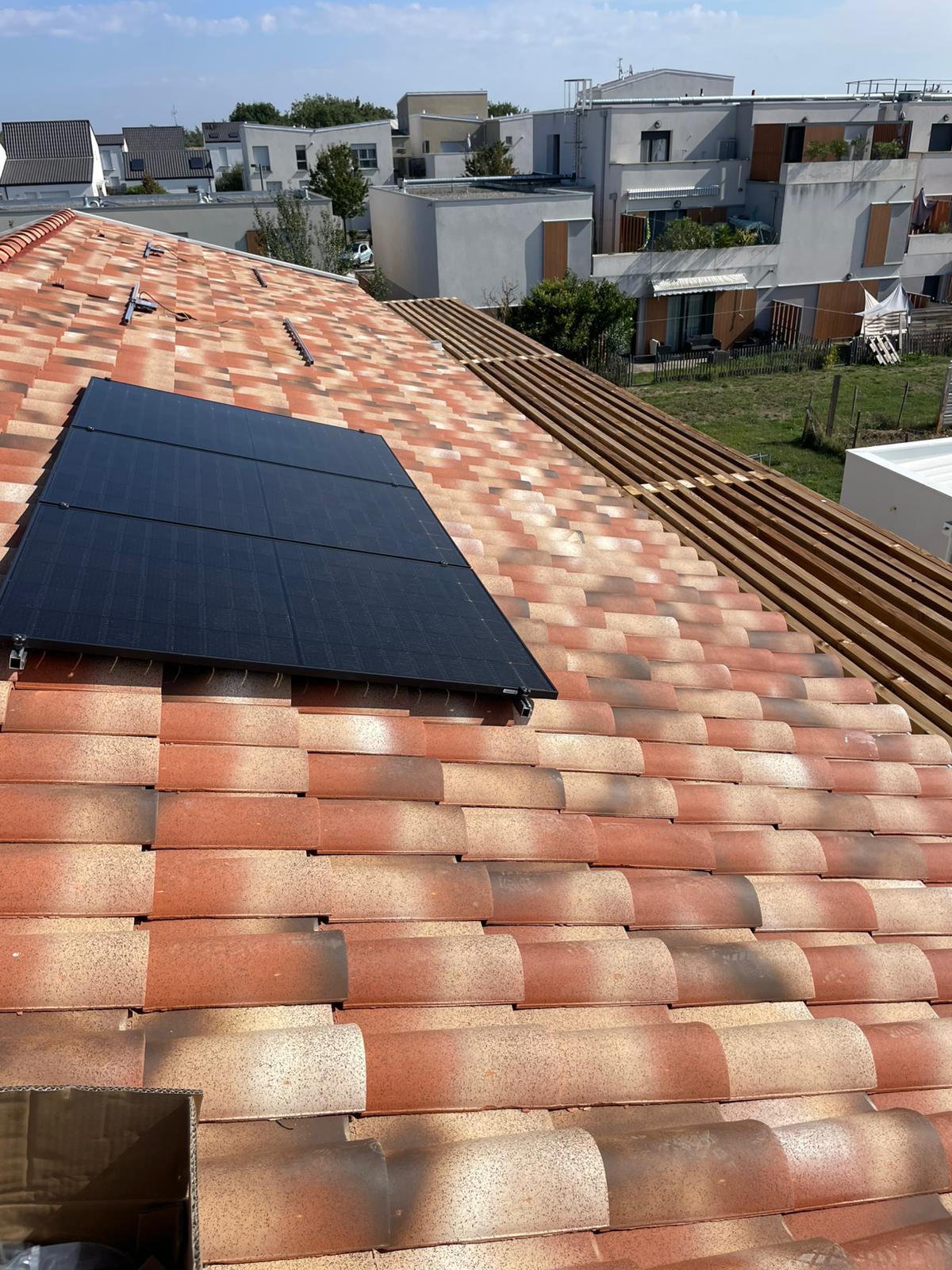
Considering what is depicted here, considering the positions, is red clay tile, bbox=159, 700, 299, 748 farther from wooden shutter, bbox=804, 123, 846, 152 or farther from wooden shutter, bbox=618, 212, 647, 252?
wooden shutter, bbox=804, 123, 846, 152

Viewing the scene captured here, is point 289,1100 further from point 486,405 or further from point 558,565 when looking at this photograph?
point 486,405

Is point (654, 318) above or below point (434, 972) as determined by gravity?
below

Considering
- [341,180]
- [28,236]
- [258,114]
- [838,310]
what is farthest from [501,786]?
[258,114]

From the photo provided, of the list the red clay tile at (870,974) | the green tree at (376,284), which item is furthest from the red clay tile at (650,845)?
the green tree at (376,284)

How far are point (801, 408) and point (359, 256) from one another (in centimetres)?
2860

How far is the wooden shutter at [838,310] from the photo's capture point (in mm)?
42156

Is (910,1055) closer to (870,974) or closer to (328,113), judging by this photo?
(870,974)

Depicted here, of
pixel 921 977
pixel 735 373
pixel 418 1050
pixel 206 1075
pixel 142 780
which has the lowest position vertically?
pixel 735 373

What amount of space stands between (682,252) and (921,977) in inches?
1579

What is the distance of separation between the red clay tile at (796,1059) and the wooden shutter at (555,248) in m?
37.5

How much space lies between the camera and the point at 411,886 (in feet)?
11.6

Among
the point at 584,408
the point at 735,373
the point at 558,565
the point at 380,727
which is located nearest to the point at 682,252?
the point at 735,373

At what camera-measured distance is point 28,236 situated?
43.8ft

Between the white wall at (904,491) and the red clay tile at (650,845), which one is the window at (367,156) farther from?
the red clay tile at (650,845)
